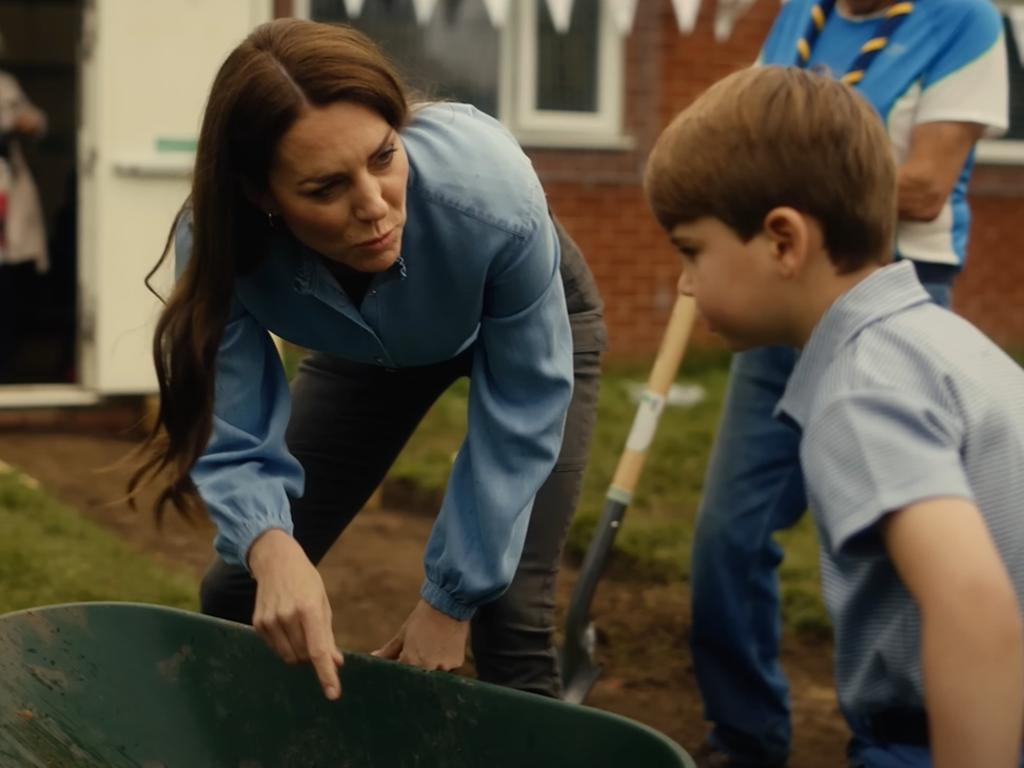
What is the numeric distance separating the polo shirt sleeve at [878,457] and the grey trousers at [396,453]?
941 mm

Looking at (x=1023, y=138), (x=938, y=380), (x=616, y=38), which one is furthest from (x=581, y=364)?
(x=1023, y=138)

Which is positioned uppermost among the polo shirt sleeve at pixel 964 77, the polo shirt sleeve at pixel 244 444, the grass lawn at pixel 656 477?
the polo shirt sleeve at pixel 964 77

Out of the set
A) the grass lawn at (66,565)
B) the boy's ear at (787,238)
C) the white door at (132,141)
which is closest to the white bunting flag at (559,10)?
the white door at (132,141)

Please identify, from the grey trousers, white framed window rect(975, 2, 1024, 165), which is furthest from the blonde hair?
white framed window rect(975, 2, 1024, 165)

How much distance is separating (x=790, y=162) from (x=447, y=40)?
18.9 feet

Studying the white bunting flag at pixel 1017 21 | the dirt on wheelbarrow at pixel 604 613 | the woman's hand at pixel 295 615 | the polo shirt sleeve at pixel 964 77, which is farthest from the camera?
the white bunting flag at pixel 1017 21

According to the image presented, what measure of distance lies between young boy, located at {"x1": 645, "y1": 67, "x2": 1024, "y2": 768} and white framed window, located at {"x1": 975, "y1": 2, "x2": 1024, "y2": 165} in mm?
7101

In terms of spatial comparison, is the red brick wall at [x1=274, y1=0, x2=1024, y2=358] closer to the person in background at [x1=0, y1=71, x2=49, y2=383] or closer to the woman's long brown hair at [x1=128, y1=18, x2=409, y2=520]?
the person in background at [x1=0, y1=71, x2=49, y2=383]

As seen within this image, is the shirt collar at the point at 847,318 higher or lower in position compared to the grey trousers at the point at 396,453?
higher

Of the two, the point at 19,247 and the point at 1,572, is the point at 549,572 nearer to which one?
the point at 1,572

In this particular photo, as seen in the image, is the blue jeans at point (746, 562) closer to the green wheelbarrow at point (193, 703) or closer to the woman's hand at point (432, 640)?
the woman's hand at point (432, 640)

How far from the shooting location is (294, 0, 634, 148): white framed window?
7203 mm

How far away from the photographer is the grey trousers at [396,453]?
8.18 feet

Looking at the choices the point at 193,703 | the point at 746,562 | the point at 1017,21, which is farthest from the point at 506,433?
the point at 1017,21
